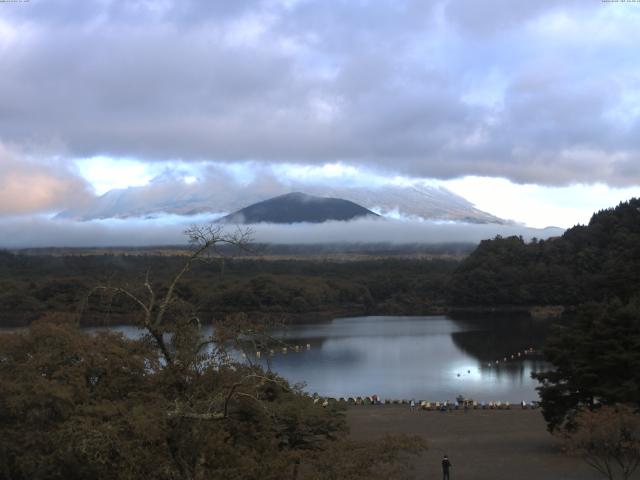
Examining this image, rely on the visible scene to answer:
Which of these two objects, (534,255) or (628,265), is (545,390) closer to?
(628,265)

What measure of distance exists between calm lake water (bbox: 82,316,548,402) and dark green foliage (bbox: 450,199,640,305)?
11.6 m

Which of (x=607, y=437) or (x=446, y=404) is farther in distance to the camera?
(x=446, y=404)

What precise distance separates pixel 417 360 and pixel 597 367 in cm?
2251

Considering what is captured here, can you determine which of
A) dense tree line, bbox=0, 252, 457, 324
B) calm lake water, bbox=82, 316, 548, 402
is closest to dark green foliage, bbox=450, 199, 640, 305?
dense tree line, bbox=0, 252, 457, 324

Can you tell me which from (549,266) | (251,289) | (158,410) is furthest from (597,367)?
(549,266)

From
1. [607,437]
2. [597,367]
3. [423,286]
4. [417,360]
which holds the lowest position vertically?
[417,360]

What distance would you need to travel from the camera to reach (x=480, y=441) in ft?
57.1

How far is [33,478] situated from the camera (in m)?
8.74

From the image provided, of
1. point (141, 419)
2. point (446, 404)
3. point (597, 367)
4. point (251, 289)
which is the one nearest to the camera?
point (141, 419)

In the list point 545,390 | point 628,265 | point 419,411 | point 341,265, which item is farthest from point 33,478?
point 341,265

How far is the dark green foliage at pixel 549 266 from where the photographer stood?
6706 cm

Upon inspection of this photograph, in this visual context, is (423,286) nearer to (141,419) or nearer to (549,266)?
(549,266)

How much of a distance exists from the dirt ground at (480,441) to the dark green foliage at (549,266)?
43.2 metres

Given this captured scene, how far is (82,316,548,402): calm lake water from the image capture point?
28.6 metres
